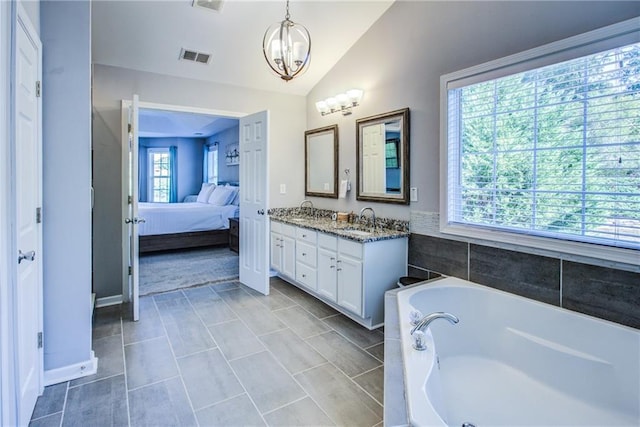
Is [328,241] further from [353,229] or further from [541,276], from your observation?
[541,276]

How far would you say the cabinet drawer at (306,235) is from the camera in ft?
11.6

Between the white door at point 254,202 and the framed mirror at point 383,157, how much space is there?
1024 mm

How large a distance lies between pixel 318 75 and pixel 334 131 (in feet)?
2.56

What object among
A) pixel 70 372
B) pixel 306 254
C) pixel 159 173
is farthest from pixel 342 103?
pixel 159 173

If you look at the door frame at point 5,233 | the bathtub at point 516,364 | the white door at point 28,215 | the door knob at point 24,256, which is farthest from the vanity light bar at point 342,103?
the door knob at point 24,256

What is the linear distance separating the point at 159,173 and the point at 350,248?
319 inches

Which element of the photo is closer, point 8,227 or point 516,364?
point 8,227

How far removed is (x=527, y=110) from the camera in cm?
230

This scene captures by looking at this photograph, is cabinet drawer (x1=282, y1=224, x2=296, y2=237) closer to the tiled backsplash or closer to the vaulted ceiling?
the tiled backsplash

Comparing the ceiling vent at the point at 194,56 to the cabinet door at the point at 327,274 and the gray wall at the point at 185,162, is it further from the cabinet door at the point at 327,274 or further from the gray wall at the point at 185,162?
the gray wall at the point at 185,162

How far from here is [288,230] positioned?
13.1 ft

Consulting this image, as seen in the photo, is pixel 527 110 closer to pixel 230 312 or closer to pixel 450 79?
pixel 450 79

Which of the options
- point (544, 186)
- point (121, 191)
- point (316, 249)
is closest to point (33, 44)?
point (121, 191)

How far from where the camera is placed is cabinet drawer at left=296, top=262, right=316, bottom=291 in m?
3.58
